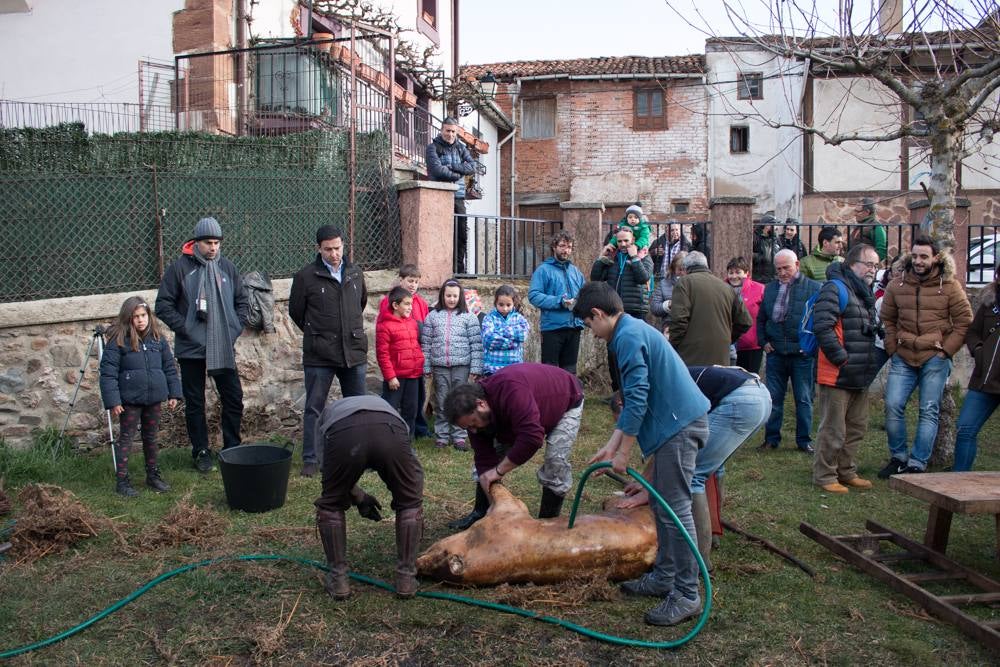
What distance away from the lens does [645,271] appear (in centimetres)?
913

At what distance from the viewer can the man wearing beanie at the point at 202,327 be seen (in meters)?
→ 7.10

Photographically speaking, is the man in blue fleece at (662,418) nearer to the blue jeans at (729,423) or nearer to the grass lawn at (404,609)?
the grass lawn at (404,609)

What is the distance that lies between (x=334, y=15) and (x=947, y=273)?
9973 mm

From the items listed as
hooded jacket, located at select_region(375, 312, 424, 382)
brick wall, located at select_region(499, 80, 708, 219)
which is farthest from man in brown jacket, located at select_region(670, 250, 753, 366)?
brick wall, located at select_region(499, 80, 708, 219)

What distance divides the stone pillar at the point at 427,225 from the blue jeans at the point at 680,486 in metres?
6.00

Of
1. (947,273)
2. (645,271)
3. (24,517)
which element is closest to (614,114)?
(645,271)

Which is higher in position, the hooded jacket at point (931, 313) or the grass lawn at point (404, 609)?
the hooded jacket at point (931, 313)

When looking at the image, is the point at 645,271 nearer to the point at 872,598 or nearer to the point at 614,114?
the point at 872,598

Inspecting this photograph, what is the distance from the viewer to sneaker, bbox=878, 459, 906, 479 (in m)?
7.11

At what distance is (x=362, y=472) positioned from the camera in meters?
4.44

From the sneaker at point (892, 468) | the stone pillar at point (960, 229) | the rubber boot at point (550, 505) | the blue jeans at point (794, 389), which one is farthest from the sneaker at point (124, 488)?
the stone pillar at point (960, 229)

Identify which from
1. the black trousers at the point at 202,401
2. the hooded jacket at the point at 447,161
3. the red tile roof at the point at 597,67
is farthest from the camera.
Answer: the red tile roof at the point at 597,67

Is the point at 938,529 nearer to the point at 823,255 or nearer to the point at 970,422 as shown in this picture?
the point at 970,422

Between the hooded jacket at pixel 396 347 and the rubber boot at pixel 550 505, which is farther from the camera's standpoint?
the hooded jacket at pixel 396 347
